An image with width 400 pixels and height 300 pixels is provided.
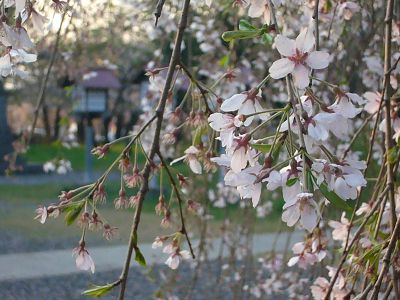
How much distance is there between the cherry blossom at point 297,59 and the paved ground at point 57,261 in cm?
532

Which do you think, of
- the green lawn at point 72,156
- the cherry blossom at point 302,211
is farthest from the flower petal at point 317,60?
the green lawn at point 72,156

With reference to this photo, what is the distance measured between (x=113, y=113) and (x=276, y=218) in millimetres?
13784

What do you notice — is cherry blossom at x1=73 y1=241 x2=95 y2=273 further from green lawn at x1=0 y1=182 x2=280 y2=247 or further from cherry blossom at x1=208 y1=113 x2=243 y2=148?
green lawn at x1=0 y1=182 x2=280 y2=247

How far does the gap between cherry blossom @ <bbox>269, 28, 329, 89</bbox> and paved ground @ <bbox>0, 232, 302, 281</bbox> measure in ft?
17.4

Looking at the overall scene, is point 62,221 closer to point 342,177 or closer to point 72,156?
point 342,177

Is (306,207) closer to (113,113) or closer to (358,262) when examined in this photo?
(358,262)

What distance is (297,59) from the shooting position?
109cm

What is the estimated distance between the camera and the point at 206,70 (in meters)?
4.66

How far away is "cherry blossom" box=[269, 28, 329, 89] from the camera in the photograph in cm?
108

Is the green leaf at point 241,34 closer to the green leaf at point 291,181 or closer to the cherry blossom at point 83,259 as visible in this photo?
the green leaf at point 291,181

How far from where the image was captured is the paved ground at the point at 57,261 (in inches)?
256

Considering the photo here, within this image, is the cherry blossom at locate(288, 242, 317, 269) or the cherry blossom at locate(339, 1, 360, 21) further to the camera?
the cherry blossom at locate(339, 1, 360, 21)

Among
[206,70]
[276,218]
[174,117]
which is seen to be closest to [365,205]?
[174,117]

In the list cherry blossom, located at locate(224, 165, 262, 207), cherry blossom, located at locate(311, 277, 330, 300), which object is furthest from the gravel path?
cherry blossom, located at locate(224, 165, 262, 207)
